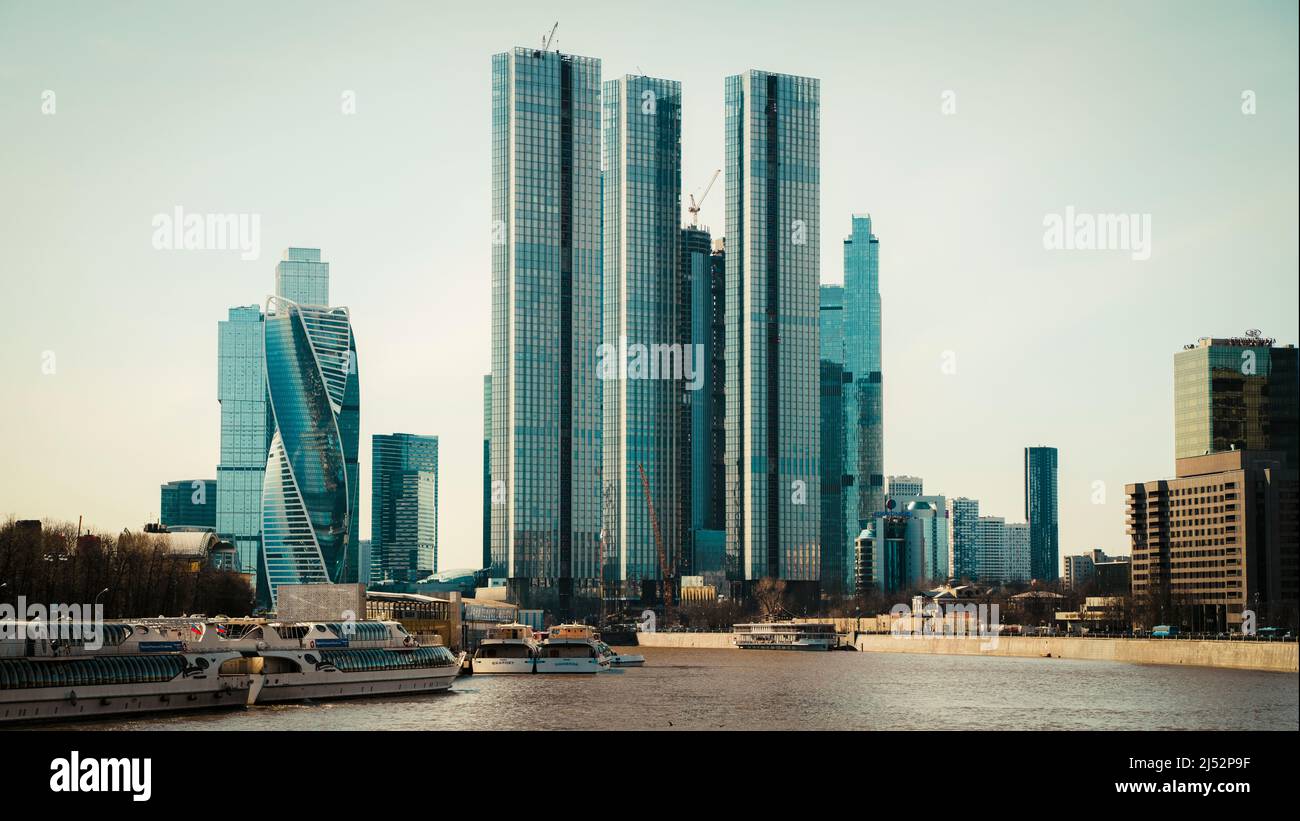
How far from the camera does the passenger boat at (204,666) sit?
72125 mm

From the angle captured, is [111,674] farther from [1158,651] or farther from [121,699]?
[1158,651]

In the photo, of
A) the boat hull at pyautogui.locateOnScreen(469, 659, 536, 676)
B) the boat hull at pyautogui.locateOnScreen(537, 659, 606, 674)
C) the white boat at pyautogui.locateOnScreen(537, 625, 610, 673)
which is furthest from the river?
the boat hull at pyautogui.locateOnScreen(469, 659, 536, 676)

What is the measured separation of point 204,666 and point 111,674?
6.64 meters

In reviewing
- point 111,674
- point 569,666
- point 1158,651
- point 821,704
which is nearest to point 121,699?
point 111,674

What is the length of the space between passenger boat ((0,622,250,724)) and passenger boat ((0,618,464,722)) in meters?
0.05

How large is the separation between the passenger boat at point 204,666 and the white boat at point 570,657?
35488 millimetres

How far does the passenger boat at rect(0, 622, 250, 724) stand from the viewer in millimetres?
71000

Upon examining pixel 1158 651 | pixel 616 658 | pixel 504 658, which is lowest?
pixel 616 658

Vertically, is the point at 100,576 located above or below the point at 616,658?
above

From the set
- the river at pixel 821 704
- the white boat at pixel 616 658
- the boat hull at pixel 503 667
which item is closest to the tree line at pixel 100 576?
the boat hull at pixel 503 667

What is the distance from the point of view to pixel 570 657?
5664 inches
